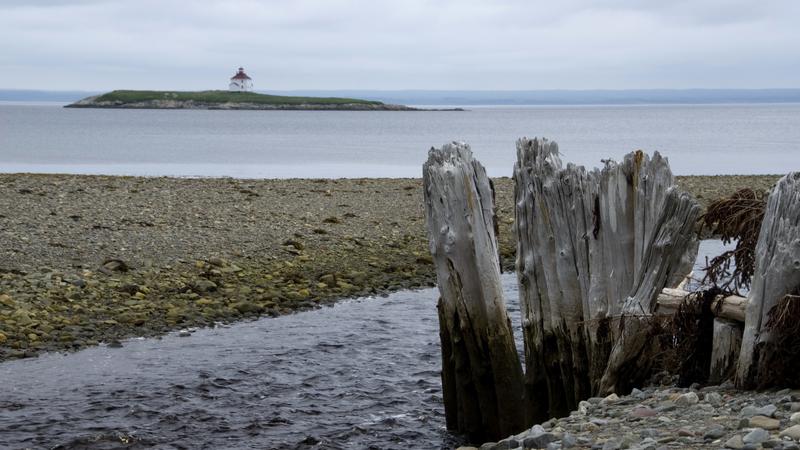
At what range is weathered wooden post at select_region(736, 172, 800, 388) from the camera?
7.55 meters

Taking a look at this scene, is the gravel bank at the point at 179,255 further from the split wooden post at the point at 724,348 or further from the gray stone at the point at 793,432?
the gray stone at the point at 793,432

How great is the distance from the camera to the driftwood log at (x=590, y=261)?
9016 millimetres

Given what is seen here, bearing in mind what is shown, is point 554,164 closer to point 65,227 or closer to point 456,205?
point 456,205

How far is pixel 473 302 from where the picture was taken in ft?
33.3

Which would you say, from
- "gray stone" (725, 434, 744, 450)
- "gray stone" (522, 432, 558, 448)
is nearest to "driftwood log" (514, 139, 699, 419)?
"gray stone" (522, 432, 558, 448)

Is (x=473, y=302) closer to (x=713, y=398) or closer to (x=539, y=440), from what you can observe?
(x=539, y=440)

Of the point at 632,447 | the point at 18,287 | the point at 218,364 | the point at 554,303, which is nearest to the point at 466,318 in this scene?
the point at 554,303

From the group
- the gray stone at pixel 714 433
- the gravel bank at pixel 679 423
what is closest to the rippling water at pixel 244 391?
the gravel bank at pixel 679 423

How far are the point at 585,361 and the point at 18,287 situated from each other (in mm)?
9512

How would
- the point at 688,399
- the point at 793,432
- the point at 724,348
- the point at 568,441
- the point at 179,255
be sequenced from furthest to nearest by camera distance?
the point at 179,255 → the point at 724,348 → the point at 688,399 → the point at 568,441 → the point at 793,432

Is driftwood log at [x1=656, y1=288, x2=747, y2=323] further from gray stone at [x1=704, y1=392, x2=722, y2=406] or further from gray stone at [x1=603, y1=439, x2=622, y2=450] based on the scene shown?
gray stone at [x1=603, y1=439, x2=622, y2=450]

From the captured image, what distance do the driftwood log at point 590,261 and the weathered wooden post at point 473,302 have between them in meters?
0.25

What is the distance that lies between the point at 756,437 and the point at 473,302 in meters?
3.87

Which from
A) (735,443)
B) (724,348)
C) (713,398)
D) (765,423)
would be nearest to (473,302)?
(724,348)
